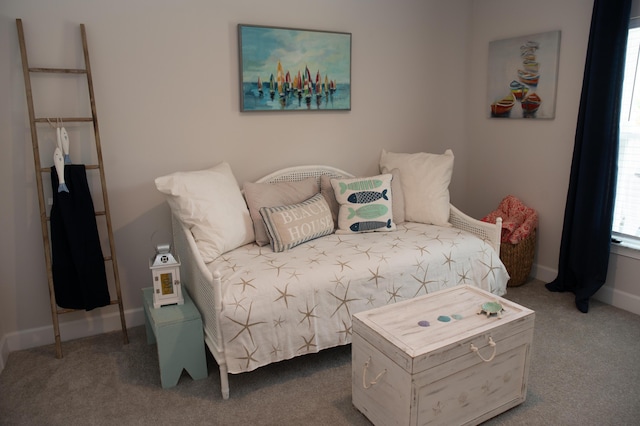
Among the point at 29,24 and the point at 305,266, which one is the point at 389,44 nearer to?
the point at 305,266

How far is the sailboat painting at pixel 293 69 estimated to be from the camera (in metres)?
3.11

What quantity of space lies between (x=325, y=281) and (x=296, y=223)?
48 cm

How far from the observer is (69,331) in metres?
2.90

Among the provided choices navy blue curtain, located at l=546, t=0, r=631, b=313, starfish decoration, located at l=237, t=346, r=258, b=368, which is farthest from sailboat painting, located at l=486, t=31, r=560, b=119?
starfish decoration, located at l=237, t=346, r=258, b=368

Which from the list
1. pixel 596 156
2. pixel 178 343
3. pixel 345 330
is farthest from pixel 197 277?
pixel 596 156

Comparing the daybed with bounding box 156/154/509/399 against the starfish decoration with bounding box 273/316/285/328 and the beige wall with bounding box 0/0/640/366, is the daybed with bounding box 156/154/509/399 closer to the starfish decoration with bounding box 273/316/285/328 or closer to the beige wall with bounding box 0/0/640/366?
the starfish decoration with bounding box 273/316/285/328

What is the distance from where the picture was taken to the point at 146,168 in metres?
2.95

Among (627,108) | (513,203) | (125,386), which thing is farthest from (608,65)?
(125,386)

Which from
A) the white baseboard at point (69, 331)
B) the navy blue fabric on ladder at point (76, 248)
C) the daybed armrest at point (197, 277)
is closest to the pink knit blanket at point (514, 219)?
the daybed armrest at point (197, 277)

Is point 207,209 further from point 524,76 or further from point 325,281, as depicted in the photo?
point 524,76

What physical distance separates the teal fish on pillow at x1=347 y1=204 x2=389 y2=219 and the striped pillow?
6.4 inches

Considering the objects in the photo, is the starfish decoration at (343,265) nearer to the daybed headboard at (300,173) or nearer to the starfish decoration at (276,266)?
the starfish decoration at (276,266)

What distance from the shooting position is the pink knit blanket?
136 inches

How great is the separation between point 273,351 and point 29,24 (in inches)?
82.8
